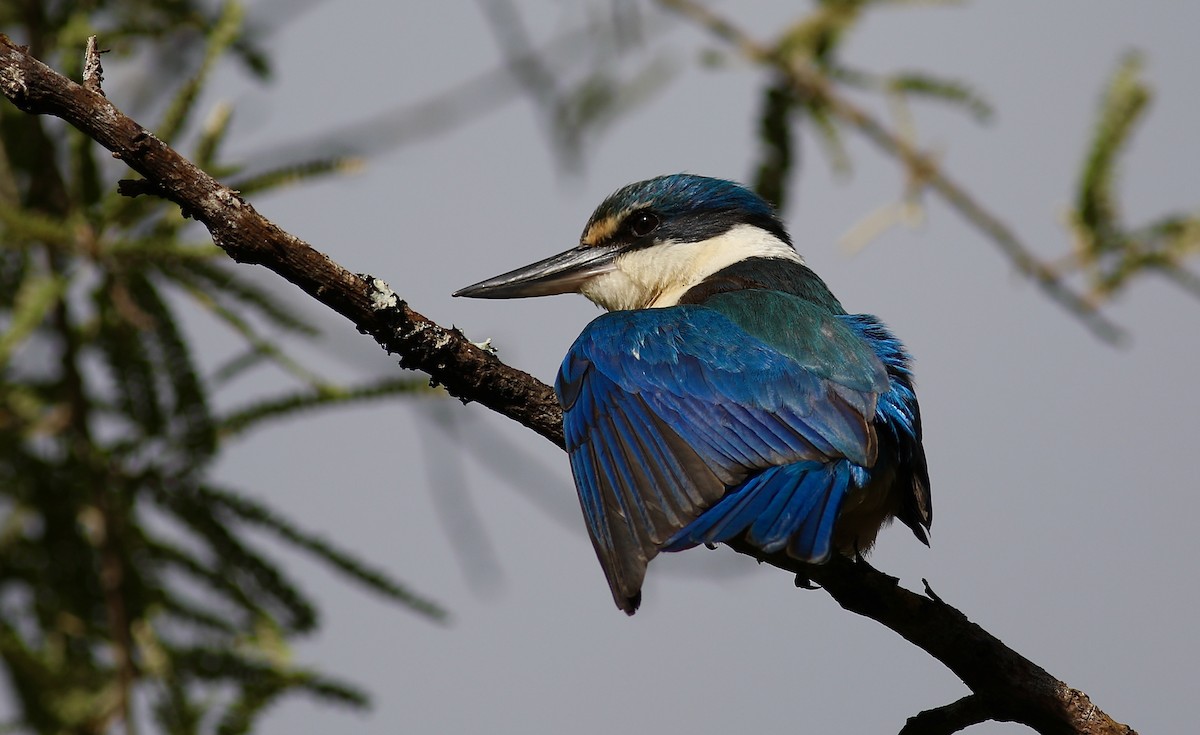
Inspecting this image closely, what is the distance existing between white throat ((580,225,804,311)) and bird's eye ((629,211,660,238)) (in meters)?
0.05

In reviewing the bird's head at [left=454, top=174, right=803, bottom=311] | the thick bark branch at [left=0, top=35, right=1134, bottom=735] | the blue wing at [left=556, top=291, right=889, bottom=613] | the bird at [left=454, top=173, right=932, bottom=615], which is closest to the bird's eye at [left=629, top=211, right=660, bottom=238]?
the bird's head at [left=454, top=174, right=803, bottom=311]

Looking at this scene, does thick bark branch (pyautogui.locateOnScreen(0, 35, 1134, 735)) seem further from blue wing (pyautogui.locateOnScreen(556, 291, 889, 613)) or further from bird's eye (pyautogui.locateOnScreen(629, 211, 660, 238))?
bird's eye (pyautogui.locateOnScreen(629, 211, 660, 238))

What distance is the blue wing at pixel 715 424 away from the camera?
2.38 meters

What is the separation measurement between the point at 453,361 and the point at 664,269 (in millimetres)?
1610

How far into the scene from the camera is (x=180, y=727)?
2889 millimetres

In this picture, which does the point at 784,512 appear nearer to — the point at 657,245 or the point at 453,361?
the point at 453,361

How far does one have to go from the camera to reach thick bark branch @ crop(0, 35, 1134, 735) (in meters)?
2.00

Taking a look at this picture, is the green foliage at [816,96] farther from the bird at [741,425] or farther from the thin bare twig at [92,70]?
the thin bare twig at [92,70]

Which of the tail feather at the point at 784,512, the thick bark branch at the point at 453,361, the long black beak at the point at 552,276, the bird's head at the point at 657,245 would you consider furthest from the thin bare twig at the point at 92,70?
the bird's head at the point at 657,245

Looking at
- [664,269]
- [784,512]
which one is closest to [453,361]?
[784,512]

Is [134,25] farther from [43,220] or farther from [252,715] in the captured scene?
[252,715]

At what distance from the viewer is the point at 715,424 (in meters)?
2.66

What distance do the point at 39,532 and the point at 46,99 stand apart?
1.61 metres

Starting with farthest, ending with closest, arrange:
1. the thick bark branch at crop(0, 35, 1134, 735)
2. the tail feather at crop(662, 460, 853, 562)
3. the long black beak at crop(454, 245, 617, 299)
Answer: the long black beak at crop(454, 245, 617, 299) → the tail feather at crop(662, 460, 853, 562) → the thick bark branch at crop(0, 35, 1134, 735)
